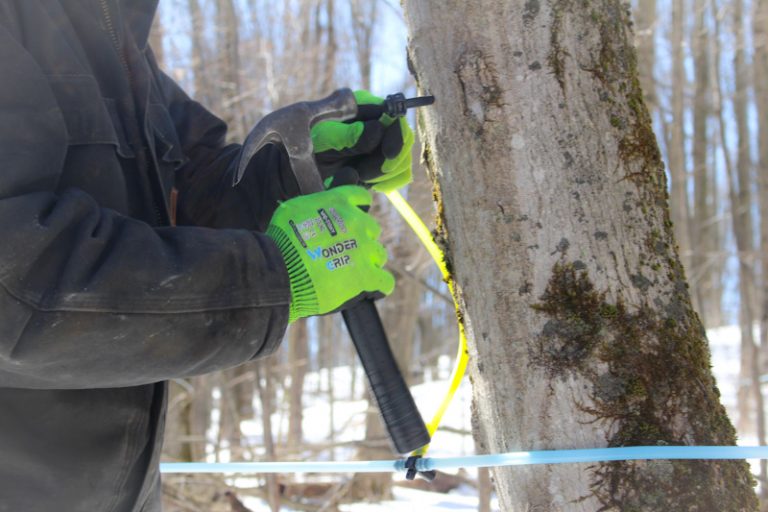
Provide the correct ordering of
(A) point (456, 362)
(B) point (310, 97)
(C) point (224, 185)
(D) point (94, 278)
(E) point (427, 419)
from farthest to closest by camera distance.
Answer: (E) point (427, 419) < (B) point (310, 97) < (C) point (224, 185) < (A) point (456, 362) < (D) point (94, 278)

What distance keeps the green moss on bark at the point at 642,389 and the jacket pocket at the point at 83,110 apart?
84 cm

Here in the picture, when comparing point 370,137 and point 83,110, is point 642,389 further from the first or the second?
point 83,110

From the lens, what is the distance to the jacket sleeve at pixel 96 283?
95 cm

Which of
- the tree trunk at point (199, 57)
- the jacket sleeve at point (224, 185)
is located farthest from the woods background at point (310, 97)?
the jacket sleeve at point (224, 185)

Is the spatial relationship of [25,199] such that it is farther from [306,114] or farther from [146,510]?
[146,510]

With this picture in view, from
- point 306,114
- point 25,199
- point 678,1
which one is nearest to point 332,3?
point 678,1

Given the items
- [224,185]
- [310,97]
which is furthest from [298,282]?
[310,97]

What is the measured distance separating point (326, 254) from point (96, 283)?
1.28ft

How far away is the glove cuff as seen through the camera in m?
1.18

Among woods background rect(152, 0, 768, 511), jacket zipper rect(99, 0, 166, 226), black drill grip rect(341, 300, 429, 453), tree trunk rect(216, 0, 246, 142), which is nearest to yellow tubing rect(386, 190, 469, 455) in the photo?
black drill grip rect(341, 300, 429, 453)

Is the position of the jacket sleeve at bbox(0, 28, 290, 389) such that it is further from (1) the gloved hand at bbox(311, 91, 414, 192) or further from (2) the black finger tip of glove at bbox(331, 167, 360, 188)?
(1) the gloved hand at bbox(311, 91, 414, 192)

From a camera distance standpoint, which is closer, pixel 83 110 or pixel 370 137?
pixel 83 110

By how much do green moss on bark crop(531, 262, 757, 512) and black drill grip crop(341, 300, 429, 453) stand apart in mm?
308

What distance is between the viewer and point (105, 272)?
99 cm
